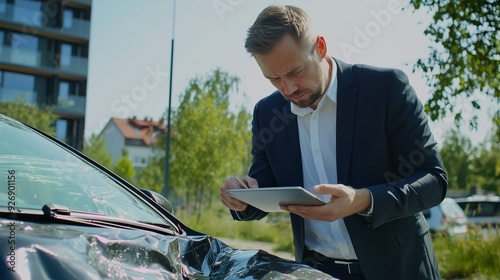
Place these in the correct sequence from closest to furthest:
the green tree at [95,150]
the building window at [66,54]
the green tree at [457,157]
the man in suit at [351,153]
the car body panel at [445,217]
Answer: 1. the man in suit at [351,153]
2. the car body panel at [445,217]
3. the green tree at [95,150]
4. the building window at [66,54]
5. the green tree at [457,157]

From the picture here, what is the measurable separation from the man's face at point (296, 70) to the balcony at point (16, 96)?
30.0 meters

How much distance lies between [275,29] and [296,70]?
0.59 feet

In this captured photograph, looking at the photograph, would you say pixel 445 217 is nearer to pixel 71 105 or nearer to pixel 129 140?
pixel 71 105

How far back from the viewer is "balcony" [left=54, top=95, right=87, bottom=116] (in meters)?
34.2

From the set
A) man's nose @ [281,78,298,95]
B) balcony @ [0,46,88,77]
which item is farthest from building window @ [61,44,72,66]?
man's nose @ [281,78,298,95]

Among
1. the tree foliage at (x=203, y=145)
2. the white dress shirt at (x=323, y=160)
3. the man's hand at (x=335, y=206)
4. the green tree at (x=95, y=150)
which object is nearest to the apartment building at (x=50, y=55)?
the green tree at (x=95, y=150)

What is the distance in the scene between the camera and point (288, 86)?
218 centimetres

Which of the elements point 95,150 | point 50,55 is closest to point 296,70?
point 95,150

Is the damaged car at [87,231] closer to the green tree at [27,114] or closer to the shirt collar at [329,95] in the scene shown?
the shirt collar at [329,95]

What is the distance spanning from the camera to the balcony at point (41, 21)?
3180 centimetres

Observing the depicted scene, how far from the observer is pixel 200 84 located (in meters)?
24.7

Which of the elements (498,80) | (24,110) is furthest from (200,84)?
(498,80)

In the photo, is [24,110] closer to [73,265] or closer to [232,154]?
[232,154]

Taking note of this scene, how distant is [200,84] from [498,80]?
757 inches
